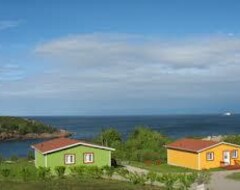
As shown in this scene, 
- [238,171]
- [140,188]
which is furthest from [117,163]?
[140,188]

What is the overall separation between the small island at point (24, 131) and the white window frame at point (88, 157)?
8424 cm

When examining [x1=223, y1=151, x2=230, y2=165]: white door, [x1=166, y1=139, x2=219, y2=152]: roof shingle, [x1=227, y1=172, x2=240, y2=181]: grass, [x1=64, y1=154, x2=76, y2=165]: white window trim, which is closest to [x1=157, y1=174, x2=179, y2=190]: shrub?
[x1=227, y1=172, x2=240, y2=181]: grass

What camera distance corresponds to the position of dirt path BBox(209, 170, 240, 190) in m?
32.0

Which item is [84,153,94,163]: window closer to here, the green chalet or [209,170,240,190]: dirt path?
the green chalet

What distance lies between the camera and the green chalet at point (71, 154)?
133 feet

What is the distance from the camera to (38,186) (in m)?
28.7

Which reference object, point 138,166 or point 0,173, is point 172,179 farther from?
point 138,166

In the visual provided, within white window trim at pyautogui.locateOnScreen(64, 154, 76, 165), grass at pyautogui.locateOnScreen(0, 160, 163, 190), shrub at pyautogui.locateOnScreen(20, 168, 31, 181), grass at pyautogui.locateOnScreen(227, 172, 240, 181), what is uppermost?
white window trim at pyautogui.locateOnScreen(64, 154, 76, 165)

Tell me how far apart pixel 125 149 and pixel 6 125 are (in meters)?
83.8

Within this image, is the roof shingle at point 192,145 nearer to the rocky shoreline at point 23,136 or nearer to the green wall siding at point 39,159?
the green wall siding at point 39,159

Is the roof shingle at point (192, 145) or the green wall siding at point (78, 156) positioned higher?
the roof shingle at point (192, 145)

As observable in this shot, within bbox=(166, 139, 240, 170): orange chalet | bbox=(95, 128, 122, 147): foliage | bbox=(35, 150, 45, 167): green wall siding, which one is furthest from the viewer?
bbox=(95, 128, 122, 147): foliage

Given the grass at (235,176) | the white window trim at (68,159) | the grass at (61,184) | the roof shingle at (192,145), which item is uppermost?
the roof shingle at (192,145)

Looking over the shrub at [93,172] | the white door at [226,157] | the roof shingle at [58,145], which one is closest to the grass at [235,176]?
the white door at [226,157]
